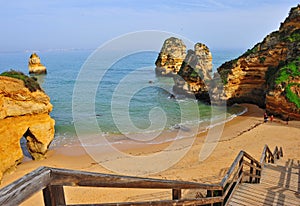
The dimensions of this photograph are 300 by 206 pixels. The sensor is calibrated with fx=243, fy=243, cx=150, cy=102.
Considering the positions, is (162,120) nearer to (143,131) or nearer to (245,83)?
(143,131)

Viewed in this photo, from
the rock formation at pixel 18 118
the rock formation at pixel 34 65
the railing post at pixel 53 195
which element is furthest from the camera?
the rock formation at pixel 34 65

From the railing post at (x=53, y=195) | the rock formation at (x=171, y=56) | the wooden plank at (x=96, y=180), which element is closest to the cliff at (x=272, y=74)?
the wooden plank at (x=96, y=180)

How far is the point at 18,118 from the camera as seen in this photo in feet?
41.8

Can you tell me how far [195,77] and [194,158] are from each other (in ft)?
62.4

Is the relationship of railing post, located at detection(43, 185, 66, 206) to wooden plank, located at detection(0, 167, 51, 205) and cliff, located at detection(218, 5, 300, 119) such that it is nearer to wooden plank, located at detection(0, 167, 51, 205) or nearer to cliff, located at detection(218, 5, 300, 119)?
wooden plank, located at detection(0, 167, 51, 205)

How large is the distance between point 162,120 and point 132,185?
23115mm

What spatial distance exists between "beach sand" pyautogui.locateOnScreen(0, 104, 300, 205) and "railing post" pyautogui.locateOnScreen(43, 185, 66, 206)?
24.0ft

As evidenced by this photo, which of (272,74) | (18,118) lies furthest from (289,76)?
(18,118)

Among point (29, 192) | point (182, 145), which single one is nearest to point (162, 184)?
point (29, 192)

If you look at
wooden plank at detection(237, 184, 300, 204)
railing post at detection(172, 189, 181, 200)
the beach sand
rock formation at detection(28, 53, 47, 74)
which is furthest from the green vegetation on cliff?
A: rock formation at detection(28, 53, 47, 74)

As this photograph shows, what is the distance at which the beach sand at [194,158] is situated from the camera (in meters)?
10.0

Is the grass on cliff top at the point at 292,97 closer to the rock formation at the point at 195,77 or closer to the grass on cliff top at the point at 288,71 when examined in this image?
the grass on cliff top at the point at 288,71

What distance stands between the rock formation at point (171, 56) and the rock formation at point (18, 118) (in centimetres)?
4743

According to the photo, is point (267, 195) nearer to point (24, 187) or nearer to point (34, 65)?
point (24, 187)
